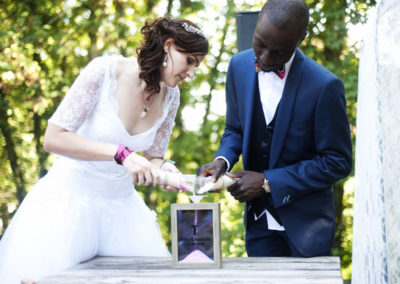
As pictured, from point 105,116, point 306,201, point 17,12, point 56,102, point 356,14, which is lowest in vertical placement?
point 306,201

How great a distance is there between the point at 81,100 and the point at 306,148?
1093 millimetres

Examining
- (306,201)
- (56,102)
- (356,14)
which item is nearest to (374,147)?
(306,201)

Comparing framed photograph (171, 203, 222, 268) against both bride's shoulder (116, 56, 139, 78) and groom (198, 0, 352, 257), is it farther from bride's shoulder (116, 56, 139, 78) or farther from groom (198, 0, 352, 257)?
bride's shoulder (116, 56, 139, 78)

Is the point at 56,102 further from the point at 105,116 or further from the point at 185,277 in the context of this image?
the point at 185,277

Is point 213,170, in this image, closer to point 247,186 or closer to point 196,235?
point 247,186

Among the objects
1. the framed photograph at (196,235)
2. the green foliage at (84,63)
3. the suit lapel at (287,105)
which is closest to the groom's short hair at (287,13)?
the suit lapel at (287,105)

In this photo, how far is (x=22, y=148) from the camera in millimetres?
6520

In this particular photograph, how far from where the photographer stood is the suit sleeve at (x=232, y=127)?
2.50m

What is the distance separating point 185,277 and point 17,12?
4979mm

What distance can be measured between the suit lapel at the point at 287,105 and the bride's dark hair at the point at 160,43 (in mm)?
499

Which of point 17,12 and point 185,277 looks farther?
point 17,12

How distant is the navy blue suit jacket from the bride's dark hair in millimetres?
317

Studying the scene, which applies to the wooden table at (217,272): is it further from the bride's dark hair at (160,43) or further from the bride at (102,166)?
the bride's dark hair at (160,43)

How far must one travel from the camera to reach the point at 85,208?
2.52 metres
